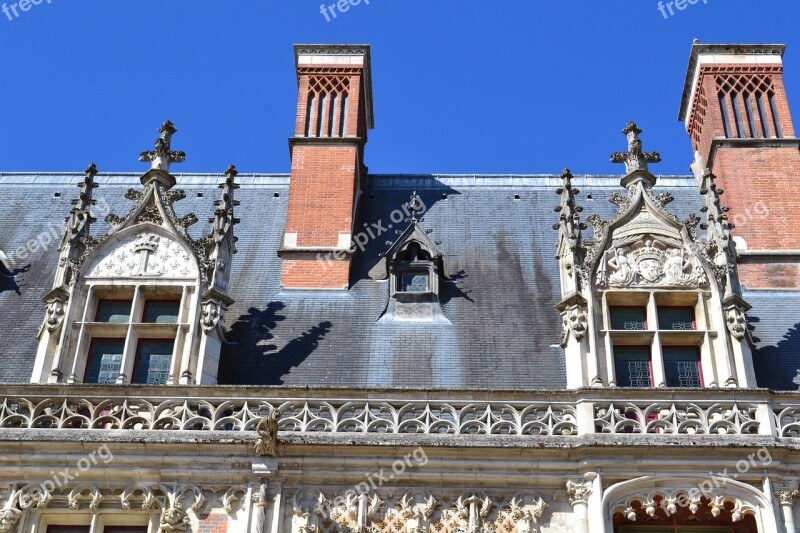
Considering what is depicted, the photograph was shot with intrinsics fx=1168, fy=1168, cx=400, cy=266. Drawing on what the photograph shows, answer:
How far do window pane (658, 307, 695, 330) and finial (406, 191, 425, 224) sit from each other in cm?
529

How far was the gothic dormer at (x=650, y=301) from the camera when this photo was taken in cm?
1573

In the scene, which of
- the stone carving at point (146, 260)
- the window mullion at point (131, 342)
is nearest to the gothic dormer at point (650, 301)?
the stone carving at point (146, 260)

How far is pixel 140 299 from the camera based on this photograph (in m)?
16.7

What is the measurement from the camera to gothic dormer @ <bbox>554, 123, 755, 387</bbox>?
15727 mm

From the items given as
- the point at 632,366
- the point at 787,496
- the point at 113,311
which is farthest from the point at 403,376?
the point at 787,496

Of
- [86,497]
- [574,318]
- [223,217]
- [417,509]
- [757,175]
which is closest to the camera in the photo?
[417,509]

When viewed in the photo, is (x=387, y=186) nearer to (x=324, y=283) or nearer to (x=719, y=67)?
(x=324, y=283)

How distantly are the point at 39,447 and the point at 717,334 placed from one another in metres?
9.03

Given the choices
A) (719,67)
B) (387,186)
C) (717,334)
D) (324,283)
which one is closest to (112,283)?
(324,283)

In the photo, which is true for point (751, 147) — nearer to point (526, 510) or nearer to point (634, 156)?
point (634, 156)

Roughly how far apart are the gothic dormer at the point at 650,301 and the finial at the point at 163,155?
6008 millimetres

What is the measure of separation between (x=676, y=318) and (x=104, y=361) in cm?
811

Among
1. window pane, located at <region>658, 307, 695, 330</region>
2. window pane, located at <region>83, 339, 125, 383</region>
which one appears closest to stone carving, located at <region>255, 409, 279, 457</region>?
window pane, located at <region>83, 339, 125, 383</region>

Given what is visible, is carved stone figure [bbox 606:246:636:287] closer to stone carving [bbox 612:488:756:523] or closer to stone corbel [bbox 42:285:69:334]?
stone carving [bbox 612:488:756:523]
